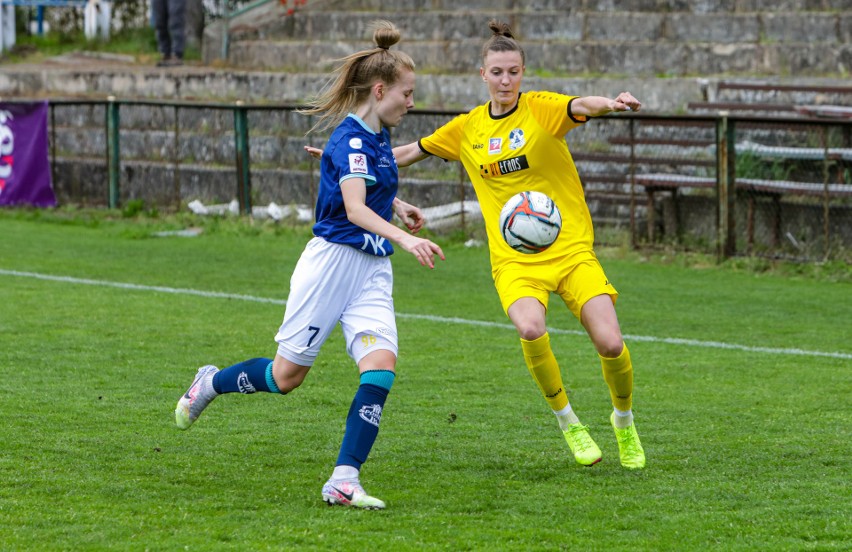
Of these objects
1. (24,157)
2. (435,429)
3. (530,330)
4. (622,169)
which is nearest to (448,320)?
(435,429)

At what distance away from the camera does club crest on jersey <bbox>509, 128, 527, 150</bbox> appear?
5.96 meters

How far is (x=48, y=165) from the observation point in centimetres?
1778

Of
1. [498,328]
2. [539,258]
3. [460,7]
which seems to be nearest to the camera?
[539,258]

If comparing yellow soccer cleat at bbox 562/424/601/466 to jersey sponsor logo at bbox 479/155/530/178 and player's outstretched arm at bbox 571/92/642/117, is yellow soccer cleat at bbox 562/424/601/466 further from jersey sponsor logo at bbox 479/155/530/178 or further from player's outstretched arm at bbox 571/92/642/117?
player's outstretched arm at bbox 571/92/642/117

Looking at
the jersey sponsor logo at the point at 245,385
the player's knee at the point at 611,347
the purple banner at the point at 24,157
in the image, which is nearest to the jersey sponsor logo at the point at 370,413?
the jersey sponsor logo at the point at 245,385

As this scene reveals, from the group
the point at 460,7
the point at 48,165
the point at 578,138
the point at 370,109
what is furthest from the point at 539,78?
the point at 370,109

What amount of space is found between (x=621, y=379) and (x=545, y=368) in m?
0.34

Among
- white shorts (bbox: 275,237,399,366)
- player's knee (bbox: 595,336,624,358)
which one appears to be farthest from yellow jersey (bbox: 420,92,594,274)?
white shorts (bbox: 275,237,399,366)

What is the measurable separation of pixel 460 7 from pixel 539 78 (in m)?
3.25

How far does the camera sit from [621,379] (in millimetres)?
5797

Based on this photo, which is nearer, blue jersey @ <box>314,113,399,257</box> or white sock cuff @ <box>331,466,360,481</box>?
white sock cuff @ <box>331,466,360,481</box>

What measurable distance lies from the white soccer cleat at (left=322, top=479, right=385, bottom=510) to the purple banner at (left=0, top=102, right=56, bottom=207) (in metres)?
13.8

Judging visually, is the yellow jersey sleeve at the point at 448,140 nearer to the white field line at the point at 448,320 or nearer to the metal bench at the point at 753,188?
the white field line at the point at 448,320

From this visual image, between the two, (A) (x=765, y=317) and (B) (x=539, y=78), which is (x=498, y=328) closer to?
(A) (x=765, y=317)
